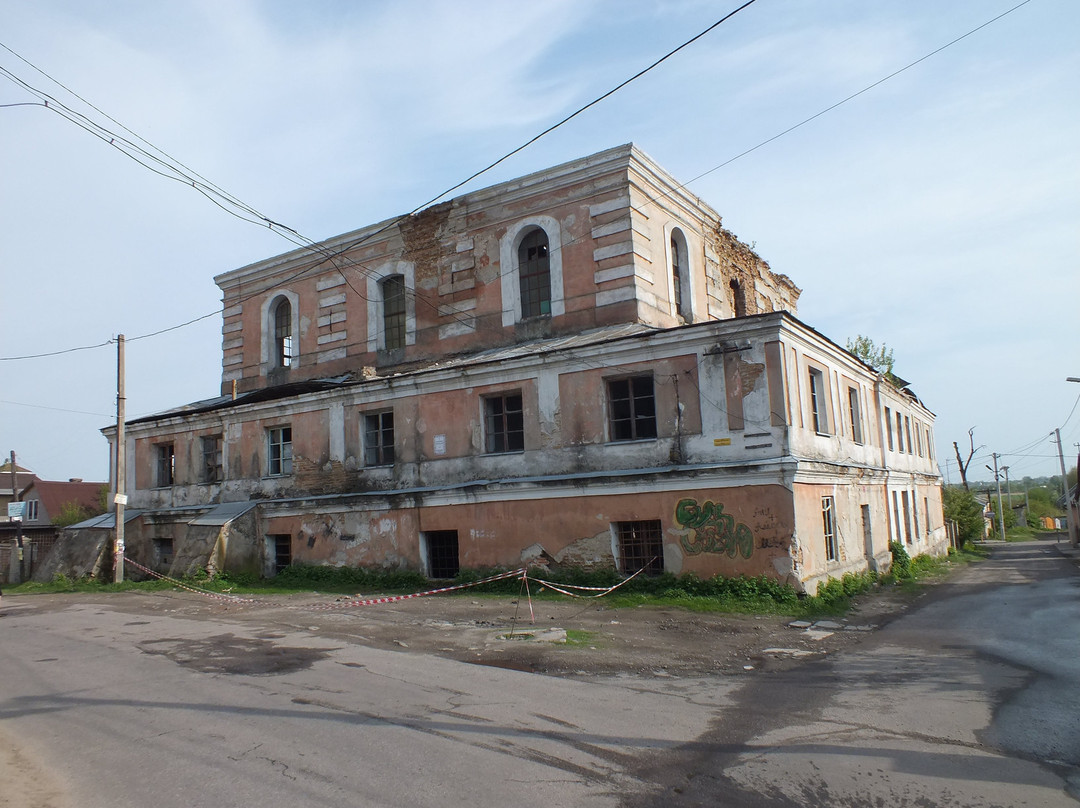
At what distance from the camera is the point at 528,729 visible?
652 cm

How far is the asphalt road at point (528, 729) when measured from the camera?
17.0 feet

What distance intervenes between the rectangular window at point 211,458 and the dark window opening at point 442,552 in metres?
8.87

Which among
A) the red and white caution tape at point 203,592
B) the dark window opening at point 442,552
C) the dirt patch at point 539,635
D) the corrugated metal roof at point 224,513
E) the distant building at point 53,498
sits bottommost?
the dirt patch at point 539,635

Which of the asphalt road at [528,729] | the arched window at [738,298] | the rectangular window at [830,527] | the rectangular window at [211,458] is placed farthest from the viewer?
the arched window at [738,298]

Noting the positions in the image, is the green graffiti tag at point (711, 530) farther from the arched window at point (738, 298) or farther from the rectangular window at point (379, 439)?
the arched window at point (738, 298)

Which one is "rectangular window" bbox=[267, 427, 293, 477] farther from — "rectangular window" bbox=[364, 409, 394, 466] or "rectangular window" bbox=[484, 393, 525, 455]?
"rectangular window" bbox=[484, 393, 525, 455]

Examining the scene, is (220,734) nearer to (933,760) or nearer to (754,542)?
(933,760)

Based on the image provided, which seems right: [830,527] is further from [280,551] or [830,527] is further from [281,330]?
[281,330]

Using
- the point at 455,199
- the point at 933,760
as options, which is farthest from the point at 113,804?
the point at 455,199

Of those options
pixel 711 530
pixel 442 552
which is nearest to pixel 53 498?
pixel 442 552

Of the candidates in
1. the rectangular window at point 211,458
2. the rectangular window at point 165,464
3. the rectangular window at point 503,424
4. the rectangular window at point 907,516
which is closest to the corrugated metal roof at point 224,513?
the rectangular window at point 211,458

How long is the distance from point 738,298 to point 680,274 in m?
4.53

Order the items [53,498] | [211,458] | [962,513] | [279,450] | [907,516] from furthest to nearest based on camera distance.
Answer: [53,498], [962,513], [907,516], [211,458], [279,450]

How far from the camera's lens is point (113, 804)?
5.07m
